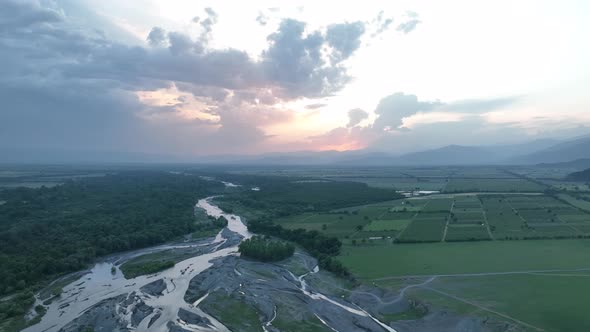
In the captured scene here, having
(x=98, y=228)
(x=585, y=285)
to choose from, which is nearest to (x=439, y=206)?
(x=585, y=285)

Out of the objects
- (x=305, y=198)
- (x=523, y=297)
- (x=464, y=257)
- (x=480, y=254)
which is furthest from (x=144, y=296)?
(x=305, y=198)

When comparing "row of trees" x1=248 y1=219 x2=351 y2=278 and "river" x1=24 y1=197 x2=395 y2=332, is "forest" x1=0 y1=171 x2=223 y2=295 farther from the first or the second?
"row of trees" x1=248 y1=219 x2=351 y2=278

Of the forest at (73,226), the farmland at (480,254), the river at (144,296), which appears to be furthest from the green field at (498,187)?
the river at (144,296)

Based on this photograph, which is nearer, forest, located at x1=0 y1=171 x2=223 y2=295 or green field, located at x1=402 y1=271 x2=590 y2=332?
green field, located at x1=402 y1=271 x2=590 y2=332

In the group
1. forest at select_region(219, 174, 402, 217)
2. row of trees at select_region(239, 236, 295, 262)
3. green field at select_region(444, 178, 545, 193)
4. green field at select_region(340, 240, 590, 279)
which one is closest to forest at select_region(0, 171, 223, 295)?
forest at select_region(219, 174, 402, 217)

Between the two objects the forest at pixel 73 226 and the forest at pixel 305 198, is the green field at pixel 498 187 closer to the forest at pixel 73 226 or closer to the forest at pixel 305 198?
the forest at pixel 305 198

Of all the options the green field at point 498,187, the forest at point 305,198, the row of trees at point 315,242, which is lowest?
the row of trees at point 315,242

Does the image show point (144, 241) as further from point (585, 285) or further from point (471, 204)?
point (471, 204)

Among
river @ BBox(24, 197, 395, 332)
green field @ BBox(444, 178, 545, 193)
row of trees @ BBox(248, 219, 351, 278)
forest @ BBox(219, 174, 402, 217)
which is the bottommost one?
river @ BBox(24, 197, 395, 332)

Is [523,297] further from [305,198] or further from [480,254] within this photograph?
[305,198]
